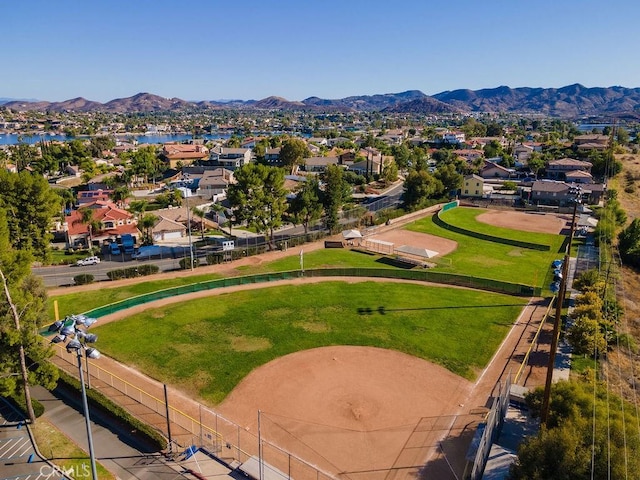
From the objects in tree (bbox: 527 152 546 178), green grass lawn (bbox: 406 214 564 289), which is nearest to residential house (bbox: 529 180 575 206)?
green grass lawn (bbox: 406 214 564 289)

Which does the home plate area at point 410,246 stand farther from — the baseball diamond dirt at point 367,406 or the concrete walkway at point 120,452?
the concrete walkway at point 120,452

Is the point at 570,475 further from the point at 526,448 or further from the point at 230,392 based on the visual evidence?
the point at 230,392

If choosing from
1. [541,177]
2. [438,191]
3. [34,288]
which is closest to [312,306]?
[34,288]

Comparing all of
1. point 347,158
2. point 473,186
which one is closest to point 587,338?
point 473,186

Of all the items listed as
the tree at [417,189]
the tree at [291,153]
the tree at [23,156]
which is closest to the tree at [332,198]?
the tree at [417,189]

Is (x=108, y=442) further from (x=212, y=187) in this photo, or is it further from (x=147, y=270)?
(x=212, y=187)

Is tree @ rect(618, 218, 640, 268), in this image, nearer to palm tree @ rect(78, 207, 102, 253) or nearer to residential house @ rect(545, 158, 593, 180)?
residential house @ rect(545, 158, 593, 180)
